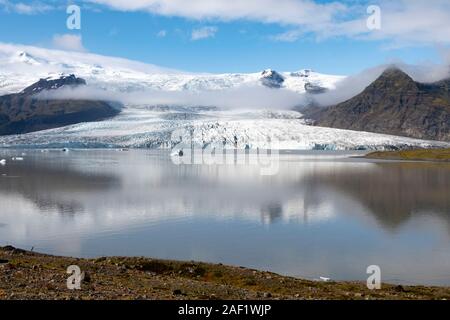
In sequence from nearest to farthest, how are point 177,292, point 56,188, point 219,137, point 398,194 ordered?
1. point 177,292
2. point 398,194
3. point 56,188
4. point 219,137

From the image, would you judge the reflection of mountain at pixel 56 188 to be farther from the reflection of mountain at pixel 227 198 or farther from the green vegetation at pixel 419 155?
the green vegetation at pixel 419 155

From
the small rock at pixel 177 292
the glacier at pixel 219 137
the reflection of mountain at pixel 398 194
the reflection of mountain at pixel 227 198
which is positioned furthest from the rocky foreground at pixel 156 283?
the glacier at pixel 219 137

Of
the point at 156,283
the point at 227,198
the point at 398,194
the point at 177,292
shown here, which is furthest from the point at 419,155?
the point at 177,292

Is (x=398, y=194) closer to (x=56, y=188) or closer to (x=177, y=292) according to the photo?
(x=56, y=188)

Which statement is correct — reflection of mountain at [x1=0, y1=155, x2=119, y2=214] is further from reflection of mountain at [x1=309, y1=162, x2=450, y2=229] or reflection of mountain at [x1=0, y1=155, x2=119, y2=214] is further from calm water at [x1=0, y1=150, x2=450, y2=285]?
reflection of mountain at [x1=309, y1=162, x2=450, y2=229]

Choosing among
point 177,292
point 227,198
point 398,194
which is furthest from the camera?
point 398,194

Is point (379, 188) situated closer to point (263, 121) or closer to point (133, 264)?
point (133, 264)

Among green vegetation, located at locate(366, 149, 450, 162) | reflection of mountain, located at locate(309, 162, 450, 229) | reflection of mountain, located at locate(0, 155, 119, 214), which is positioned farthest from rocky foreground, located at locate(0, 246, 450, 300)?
green vegetation, located at locate(366, 149, 450, 162)
